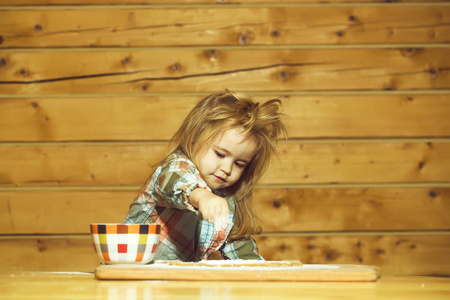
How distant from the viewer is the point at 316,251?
7.74 feet

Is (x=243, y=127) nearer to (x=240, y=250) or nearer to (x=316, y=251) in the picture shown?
(x=240, y=250)

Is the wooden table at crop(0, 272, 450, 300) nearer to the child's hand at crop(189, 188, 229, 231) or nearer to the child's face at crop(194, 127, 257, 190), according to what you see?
the child's hand at crop(189, 188, 229, 231)

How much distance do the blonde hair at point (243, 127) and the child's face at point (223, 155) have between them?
17mm

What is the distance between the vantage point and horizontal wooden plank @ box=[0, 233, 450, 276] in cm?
232

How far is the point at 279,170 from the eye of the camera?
A: 235 cm

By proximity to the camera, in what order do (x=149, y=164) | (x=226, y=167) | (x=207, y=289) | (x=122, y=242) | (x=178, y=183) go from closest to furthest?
(x=207, y=289) < (x=122, y=242) < (x=178, y=183) < (x=226, y=167) < (x=149, y=164)

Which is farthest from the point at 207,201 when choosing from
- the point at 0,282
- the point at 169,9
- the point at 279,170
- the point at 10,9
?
the point at 10,9

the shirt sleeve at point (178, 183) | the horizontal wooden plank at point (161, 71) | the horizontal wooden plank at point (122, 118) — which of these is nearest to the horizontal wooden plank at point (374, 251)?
the horizontal wooden plank at point (122, 118)

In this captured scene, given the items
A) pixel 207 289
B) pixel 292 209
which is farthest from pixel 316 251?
pixel 207 289

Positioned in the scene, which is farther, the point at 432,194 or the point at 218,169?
the point at 432,194

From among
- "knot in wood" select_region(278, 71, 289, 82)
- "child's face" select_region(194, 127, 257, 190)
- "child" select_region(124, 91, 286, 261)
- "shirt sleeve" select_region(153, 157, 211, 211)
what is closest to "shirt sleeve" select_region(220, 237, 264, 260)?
"child" select_region(124, 91, 286, 261)

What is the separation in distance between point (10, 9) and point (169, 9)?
0.64 metres

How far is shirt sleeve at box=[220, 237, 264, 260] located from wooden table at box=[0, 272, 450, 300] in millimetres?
768

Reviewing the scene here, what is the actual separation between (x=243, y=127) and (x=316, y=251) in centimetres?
92
